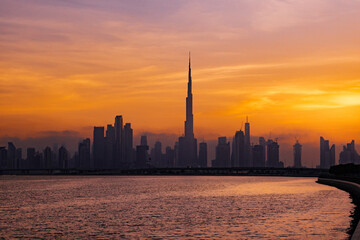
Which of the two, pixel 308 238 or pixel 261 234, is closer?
pixel 308 238

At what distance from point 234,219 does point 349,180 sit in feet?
230

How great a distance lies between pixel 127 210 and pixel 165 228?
2313 centimetres

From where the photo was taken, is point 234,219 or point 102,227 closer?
point 102,227

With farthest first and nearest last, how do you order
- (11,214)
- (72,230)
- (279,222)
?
(11,214) → (279,222) → (72,230)

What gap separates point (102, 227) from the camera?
177 ft

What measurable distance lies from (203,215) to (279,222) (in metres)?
12.2

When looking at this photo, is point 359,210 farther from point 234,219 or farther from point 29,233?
point 29,233

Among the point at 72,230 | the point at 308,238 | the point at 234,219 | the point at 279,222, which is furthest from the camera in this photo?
the point at 234,219

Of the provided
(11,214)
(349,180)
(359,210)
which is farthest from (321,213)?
(349,180)

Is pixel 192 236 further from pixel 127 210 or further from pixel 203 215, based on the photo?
pixel 127 210

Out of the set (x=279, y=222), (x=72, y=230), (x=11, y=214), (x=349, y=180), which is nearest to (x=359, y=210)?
(x=279, y=222)

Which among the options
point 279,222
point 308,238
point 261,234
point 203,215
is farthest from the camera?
point 203,215

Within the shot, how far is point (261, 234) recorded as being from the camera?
47.3 metres

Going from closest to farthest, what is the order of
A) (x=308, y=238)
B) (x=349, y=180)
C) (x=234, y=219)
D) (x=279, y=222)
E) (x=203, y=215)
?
(x=308, y=238), (x=279, y=222), (x=234, y=219), (x=203, y=215), (x=349, y=180)
